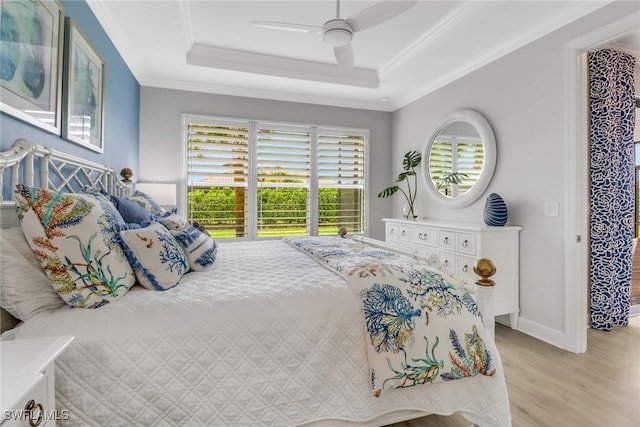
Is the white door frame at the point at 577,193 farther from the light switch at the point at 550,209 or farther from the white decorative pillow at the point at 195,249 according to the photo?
the white decorative pillow at the point at 195,249

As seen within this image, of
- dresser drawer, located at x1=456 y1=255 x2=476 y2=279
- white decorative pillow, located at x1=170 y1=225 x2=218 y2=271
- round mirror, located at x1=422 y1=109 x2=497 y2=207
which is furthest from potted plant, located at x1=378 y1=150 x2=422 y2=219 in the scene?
white decorative pillow, located at x1=170 y1=225 x2=218 y2=271

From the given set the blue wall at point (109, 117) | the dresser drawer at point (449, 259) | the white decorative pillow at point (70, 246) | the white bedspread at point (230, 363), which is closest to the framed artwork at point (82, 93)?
the blue wall at point (109, 117)

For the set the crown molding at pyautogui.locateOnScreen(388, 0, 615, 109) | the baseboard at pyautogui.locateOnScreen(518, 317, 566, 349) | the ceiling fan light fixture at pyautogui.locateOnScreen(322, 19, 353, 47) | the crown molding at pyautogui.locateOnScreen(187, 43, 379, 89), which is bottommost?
the baseboard at pyautogui.locateOnScreen(518, 317, 566, 349)

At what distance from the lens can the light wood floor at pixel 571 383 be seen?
1683 millimetres

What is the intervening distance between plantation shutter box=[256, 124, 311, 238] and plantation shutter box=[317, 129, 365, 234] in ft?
0.74

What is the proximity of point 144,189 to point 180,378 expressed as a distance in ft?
9.30

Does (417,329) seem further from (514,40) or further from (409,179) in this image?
(409,179)

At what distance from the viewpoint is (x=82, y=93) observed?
2203mm

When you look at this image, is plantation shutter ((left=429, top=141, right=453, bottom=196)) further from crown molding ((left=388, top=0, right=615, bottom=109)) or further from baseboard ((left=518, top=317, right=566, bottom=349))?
baseboard ((left=518, top=317, right=566, bottom=349))

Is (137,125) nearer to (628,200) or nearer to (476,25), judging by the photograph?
(476,25)

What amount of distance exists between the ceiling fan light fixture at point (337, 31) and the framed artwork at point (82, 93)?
1605 mm

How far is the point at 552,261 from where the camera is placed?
8.64 ft

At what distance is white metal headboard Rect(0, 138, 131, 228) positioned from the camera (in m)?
1.37

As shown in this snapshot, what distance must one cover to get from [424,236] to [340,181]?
168cm
